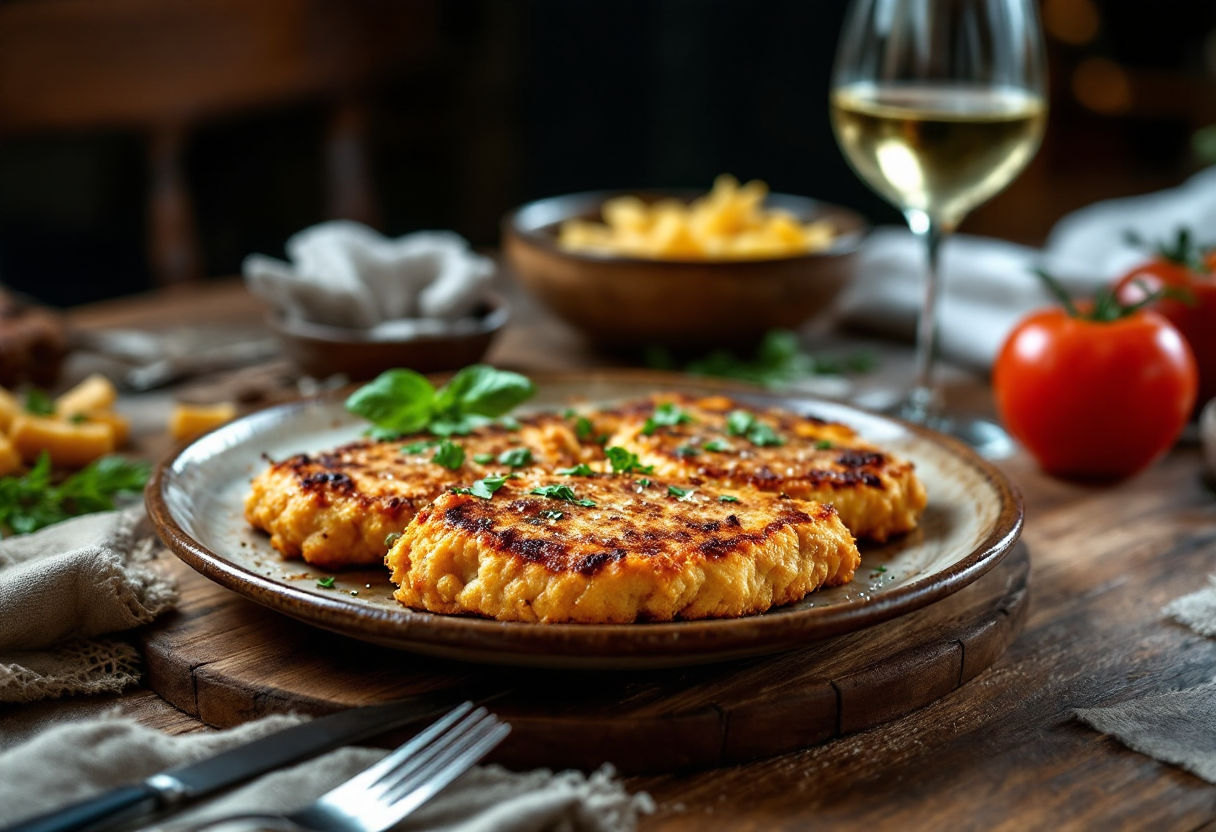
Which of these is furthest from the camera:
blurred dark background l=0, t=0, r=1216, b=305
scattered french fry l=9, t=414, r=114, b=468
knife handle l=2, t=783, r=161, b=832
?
blurred dark background l=0, t=0, r=1216, b=305

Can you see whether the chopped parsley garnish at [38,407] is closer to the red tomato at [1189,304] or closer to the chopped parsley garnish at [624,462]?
the chopped parsley garnish at [624,462]

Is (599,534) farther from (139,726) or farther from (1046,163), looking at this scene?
(1046,163)

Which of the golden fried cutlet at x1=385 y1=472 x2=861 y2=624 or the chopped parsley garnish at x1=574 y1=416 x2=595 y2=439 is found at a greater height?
the golden fried cutlet at x1=385 y1=472 x2=861 y2=624

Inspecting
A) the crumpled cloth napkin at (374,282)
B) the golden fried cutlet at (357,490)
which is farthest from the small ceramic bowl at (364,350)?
the golden fried cutlet at (357,490)

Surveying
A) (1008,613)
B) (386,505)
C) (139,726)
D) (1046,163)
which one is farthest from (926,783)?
(1046,163)

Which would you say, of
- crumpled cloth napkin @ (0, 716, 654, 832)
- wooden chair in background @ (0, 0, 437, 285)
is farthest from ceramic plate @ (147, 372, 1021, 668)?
wooden chair in background @ (0, 0, 437, 285)

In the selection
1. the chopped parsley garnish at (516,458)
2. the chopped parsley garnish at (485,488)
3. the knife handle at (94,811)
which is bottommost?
the knife handle at (94,811)

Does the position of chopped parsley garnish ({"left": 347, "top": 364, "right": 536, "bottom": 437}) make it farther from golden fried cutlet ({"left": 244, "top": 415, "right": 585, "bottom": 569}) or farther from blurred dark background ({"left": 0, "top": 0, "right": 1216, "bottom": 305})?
blurred dark background ({"left": 0, "top": 0, "right": 1216, "bottom": 305})

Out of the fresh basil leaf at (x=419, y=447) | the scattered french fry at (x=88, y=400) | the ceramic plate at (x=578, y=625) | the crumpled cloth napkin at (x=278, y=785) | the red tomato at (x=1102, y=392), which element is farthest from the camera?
the scattered french fry at (x=88, y=400)
